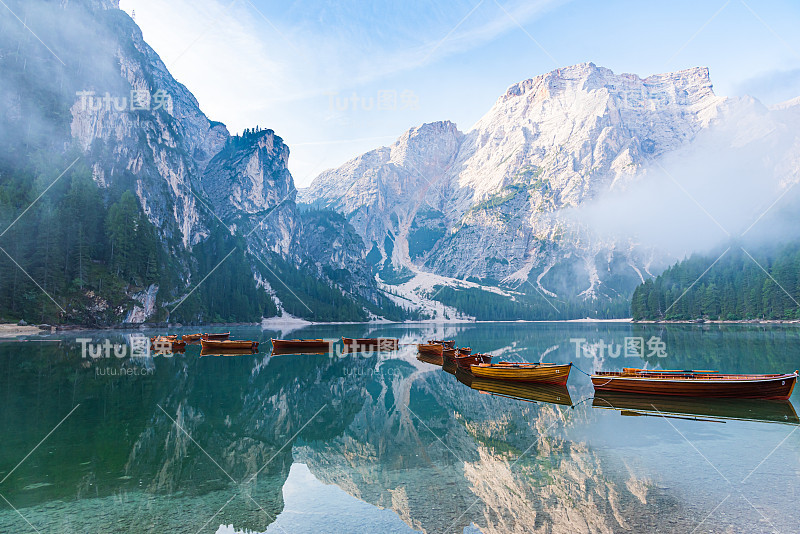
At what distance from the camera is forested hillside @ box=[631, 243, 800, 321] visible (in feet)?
515

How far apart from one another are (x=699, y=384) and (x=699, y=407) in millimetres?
3307

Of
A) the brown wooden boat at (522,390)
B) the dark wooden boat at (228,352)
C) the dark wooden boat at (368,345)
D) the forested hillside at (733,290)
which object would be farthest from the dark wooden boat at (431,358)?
the forested hillside at (733,290)

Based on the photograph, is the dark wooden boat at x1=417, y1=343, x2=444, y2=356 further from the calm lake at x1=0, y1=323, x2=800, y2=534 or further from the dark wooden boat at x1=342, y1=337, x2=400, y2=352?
the calm lake at x1=0, y1=323, x2=800, y2=534

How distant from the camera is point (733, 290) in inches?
6757

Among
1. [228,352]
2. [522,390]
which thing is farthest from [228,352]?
[522,390]

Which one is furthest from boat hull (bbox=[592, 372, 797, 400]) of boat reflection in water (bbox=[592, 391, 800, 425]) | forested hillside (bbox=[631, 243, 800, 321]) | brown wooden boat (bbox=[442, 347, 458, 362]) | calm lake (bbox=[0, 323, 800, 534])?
forested hillside (bbox=[631, 243, 800, 321])

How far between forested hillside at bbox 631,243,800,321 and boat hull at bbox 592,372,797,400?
152 metres

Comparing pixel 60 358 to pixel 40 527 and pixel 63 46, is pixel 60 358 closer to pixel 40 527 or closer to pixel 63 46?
pixel 40 527

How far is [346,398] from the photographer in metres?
38.0

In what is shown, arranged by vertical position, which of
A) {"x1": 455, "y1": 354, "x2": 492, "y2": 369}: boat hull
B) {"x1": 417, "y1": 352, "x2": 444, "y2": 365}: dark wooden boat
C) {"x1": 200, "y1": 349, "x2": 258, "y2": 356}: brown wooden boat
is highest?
{"x1": 455, "y1": 354, "x2": 492, "y2": 369}: boat hull

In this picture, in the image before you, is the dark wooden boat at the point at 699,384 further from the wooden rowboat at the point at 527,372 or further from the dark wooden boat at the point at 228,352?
the dark wooden boat at the point at 228,352

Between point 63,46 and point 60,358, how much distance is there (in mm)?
167119

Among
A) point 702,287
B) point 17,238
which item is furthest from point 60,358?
point 702,287

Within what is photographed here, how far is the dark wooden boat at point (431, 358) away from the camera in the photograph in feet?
228
